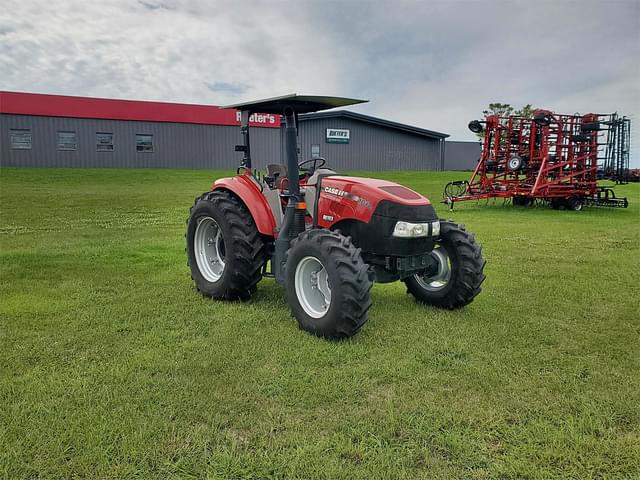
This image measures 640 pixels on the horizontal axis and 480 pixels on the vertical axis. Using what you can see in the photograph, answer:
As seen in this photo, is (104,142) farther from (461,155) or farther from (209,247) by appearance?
(461,155)

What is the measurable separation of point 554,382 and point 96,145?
31408 mm

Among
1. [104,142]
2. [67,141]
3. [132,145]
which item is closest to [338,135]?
[132,145]

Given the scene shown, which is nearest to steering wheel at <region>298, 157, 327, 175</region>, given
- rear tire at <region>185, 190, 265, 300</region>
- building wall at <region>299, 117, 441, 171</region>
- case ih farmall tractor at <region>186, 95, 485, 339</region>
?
case ih farmall tractor at <region>186, 95, 485, 339</region>

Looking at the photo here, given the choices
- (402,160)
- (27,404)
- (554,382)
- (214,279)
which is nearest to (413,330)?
(554,382)

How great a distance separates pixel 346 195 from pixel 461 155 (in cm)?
4257

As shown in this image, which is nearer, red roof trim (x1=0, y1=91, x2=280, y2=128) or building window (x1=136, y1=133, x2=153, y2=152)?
red roof trim (x1=0, y1=91, x2=280, y2=128)

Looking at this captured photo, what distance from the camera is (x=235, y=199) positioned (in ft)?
17.8

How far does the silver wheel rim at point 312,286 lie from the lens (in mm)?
4461

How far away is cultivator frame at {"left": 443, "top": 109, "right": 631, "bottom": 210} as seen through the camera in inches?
616

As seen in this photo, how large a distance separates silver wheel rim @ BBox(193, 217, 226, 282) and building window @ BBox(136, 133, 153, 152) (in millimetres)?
27720

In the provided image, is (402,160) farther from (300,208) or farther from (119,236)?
(300,208)

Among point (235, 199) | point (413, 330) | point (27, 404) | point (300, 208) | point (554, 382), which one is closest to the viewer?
point (27, 404)

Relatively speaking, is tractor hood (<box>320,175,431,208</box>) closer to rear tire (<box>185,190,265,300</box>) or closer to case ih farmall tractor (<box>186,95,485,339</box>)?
case ih farmall tractor (<box>186,95,485,339</box>)

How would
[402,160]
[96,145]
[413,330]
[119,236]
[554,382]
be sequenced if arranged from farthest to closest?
[402,160]
[96,145]
[119,236]
[413,330]
[554,382]
